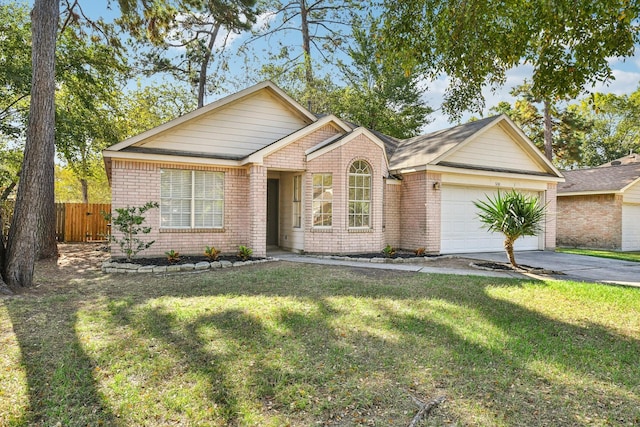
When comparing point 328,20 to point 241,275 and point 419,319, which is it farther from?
point 419,319

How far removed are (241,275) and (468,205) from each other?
9.27 metres

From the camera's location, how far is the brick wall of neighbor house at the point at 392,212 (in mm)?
13641

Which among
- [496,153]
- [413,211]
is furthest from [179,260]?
[496,153]

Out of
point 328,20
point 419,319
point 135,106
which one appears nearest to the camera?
point 419,319

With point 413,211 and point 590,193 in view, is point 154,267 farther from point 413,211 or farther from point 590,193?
point 590,193

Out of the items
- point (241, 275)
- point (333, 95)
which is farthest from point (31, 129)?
point (333, 95)

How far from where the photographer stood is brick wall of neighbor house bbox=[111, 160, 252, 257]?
10.6 meters

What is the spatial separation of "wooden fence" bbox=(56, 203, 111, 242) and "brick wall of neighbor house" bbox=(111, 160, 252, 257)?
342 inches

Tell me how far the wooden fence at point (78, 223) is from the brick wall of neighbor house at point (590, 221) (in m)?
23.1

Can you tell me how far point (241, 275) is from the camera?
8547 millimetres

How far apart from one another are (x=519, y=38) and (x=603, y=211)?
1625cm

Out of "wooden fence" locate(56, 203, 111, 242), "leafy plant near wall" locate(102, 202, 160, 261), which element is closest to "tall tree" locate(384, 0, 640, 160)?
"leafy plant near wall" locate(102, 202, 160, 261)

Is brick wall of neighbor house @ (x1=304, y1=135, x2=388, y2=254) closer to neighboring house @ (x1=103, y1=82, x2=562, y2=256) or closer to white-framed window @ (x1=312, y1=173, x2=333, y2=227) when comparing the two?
neighboring house @ (x1=103, y1=82, x2=562, y2=256)

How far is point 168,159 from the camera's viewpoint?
1095cm
